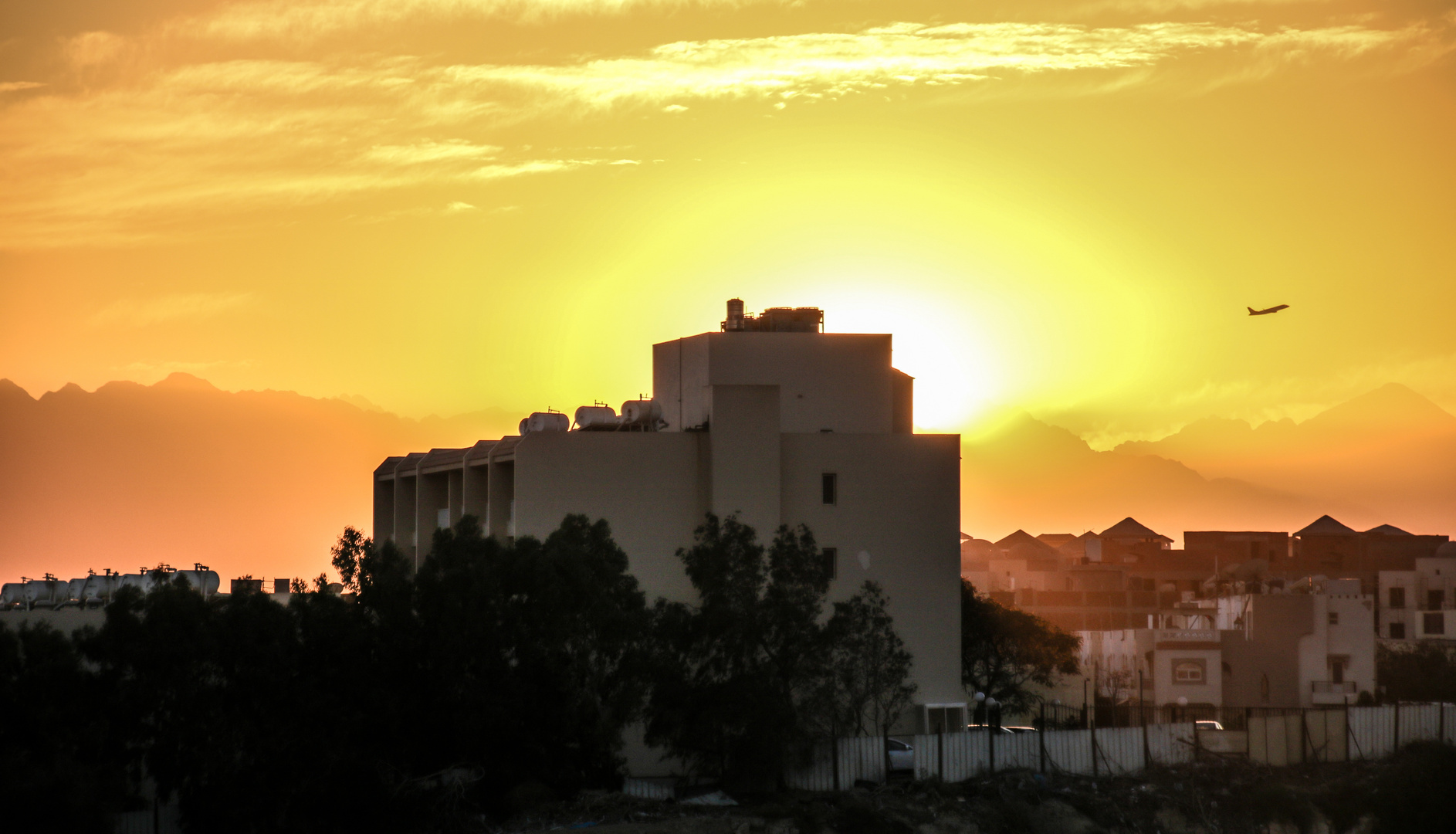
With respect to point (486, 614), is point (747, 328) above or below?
above

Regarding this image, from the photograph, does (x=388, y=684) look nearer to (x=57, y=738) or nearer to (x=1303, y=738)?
(x=57, y=738)

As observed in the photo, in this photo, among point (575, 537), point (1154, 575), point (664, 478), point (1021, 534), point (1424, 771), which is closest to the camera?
point (575, 537)

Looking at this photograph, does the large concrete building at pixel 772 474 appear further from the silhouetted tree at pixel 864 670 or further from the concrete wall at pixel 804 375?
the silhouetted tree at pixel 864 670

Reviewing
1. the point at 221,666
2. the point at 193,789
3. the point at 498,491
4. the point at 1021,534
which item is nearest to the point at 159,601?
the point at 221,666

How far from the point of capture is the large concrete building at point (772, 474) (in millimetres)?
47562

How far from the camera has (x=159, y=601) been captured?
35625 millimetres

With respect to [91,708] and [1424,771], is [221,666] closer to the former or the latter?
[91,708]

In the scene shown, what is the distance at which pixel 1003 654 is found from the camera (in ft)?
202

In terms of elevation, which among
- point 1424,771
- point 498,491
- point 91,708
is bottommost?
point 1424,771

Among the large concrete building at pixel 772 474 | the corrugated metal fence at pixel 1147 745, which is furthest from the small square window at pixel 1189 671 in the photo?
the large concrete building at pixel 772 474

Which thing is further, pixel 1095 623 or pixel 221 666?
pixel 1095 623

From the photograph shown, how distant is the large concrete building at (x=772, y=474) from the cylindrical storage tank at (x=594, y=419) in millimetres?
50

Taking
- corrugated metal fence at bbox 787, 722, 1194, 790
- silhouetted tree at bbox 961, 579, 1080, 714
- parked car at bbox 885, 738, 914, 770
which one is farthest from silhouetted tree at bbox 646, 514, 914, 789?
silhouetted tree at bbox 961, 579, 1080, 714

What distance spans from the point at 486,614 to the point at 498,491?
1345 centimetres
